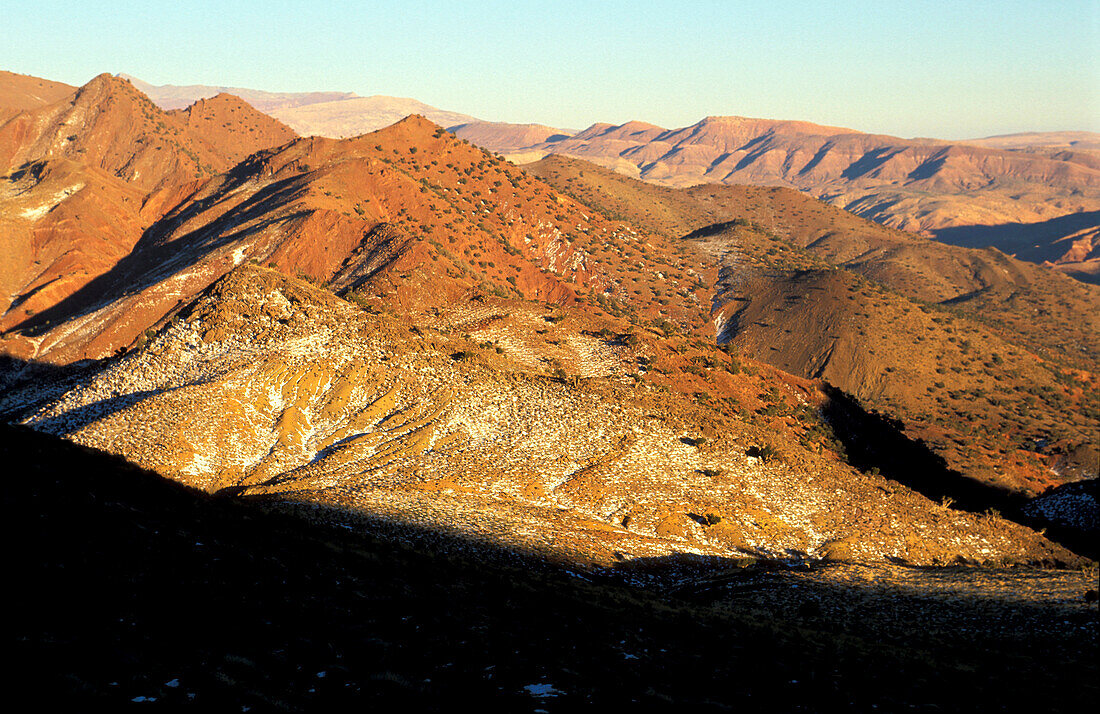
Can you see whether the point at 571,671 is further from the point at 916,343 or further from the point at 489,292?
the point at 916,343

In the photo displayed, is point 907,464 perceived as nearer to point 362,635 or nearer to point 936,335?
point 936,335

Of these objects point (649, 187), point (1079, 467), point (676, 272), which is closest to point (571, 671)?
point (1079, 467)

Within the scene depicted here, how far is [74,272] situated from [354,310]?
6516cm

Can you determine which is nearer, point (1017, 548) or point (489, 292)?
point (1017, 548)

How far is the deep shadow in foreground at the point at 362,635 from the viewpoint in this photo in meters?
9.79

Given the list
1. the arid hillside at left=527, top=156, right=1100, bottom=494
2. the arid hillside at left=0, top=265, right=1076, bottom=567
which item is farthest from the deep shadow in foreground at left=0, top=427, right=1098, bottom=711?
the arid hillside at left=527, top=156, right=1100, bottom=494

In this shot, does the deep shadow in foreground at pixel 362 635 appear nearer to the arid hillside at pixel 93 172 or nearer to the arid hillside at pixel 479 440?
the arid hillside at pixel 479 440

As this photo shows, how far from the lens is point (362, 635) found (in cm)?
1327

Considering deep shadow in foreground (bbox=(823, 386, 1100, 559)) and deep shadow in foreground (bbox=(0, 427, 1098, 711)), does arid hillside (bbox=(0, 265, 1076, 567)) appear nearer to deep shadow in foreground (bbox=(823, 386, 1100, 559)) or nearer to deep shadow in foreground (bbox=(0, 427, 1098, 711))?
deep shadow in foreground (bbox=(823, 386, 1100, 559))

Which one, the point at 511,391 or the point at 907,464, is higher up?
the point at 511,391

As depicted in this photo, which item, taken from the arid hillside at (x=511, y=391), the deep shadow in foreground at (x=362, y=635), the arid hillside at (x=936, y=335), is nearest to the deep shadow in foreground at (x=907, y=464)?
the arid hillside at (x=511, y=391)

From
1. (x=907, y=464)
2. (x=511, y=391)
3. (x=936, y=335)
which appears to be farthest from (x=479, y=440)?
(x=936, y=335)

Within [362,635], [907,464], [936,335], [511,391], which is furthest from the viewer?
[936,335]

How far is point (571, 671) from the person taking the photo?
1305 cm
